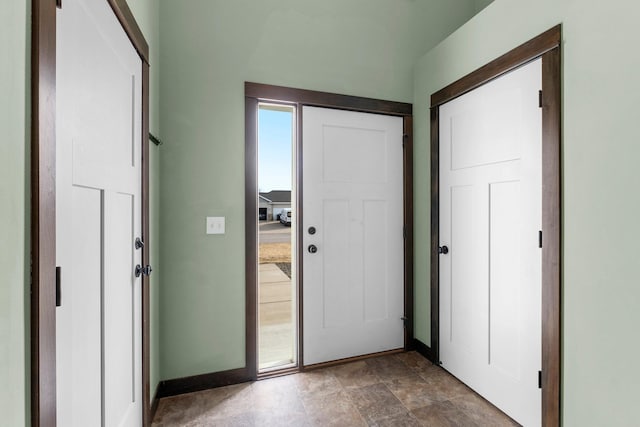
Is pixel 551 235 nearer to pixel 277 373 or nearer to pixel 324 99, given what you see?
pixel 324 99

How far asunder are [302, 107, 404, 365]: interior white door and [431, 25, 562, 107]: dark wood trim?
1.53ft

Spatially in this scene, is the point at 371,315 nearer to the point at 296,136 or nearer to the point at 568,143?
the point at 296,136

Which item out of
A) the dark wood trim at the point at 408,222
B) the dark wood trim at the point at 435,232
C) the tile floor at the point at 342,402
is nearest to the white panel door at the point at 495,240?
the dark wood trim at the point at 435,232

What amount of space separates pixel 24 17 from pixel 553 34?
1994mm

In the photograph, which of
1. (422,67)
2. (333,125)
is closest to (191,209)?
(333,125)

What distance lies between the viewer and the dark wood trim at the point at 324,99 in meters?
2.19

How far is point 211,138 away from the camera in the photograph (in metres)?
2.09

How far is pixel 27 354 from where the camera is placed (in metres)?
0.69

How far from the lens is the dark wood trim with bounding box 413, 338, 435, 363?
2.42 m

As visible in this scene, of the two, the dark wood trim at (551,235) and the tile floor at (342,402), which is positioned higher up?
the dark wood trim at (551,235)

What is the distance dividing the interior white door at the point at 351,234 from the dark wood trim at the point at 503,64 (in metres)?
0.47

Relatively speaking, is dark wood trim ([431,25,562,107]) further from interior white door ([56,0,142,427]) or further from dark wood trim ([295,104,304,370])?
interior white door ([56,0,142,427])

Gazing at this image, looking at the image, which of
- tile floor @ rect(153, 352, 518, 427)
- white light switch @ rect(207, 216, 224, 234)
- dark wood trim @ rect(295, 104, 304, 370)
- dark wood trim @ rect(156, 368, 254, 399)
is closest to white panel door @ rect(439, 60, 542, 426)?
tile floor @ rect(153, 352, 518, 427)

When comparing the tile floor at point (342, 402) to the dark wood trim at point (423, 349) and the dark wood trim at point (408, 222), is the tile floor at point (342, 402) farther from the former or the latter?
the dark wood trim at point (408, 222)
